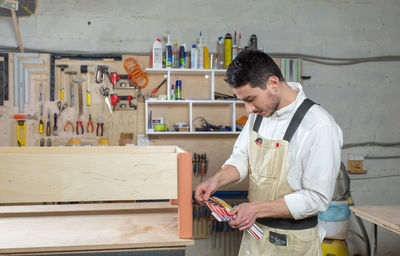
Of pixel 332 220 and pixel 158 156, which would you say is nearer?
pixel 158 156

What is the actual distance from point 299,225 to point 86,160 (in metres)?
1.01

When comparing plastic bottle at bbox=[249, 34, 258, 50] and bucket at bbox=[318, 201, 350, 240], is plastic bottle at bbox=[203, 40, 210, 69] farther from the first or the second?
bucket at bbox=[318, 201, 350, 240]

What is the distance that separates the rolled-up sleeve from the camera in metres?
1.46

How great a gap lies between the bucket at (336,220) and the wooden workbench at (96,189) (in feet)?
6.45

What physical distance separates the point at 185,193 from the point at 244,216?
12.8 inches

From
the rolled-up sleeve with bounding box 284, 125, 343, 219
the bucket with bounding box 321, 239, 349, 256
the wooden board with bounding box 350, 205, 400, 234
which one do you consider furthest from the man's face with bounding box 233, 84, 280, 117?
the bucket with bounding box 321, 239, 349, 256

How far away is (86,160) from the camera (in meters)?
1.21

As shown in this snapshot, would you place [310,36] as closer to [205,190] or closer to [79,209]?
[205,190]

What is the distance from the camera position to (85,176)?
1.21 m

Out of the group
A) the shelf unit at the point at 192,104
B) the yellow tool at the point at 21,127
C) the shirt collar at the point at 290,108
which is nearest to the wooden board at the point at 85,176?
the shirt collar at the point at 290,108

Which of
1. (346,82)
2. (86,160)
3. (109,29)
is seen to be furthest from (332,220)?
(109,29)

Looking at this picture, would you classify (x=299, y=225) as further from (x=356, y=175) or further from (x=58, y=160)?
(x=356, y=175)

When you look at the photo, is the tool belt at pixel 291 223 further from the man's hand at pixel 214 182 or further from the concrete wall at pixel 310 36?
the concrete wall at pixel 310 36

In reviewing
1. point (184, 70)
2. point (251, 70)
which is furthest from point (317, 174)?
point (184, 70)
